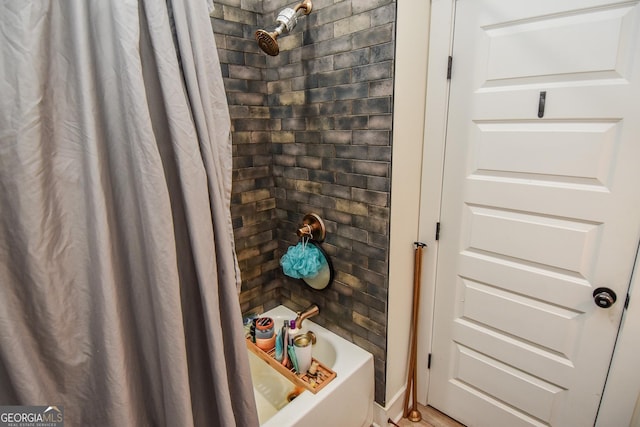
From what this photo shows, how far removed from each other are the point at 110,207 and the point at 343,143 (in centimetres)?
98

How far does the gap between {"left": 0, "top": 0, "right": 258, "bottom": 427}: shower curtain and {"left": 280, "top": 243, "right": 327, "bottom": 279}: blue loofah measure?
0.74 metres

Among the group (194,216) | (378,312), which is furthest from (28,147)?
(378,312)

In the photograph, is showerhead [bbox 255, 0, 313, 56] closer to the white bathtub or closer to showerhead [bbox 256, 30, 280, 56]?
showerhead [bbox 256, 30, 280, 56]

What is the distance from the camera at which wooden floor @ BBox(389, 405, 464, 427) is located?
1.74 meters

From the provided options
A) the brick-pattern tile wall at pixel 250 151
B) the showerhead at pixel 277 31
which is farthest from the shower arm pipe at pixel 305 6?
the brick-pattern tile wall at pixel 250 151

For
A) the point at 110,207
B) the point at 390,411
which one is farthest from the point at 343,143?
the point at 390,411

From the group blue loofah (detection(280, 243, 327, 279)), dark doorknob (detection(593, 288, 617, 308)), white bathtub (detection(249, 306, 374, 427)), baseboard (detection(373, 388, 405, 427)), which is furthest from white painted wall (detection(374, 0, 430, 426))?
dark doorknob (detection(593, 288, 617, 308))

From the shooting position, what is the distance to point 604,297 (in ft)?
3.86

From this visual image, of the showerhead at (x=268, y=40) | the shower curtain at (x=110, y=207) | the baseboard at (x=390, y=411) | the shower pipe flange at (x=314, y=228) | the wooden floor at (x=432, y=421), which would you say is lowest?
the wooden floor at (x=432, y=421)

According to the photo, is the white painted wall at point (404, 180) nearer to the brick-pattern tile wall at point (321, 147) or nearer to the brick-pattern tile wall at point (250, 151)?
the brick-pattern tile wall at point (321, 147)

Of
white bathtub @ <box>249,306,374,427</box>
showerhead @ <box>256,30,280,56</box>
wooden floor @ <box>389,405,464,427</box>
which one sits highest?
showerhead @ <box>256,30,280,56</box>

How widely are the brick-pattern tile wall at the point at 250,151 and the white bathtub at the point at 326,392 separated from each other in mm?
263

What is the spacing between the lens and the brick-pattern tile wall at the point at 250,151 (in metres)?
1.61

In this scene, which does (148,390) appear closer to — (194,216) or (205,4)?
(194,216)
